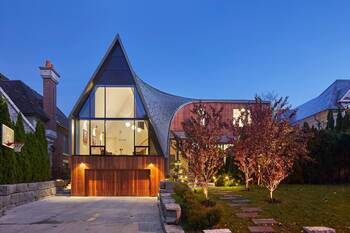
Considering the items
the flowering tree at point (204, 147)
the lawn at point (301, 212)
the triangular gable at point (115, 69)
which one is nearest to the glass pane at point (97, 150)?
the triangular gable at point (115, 69)

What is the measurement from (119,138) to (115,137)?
0.93 feet

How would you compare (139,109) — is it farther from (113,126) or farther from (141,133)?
(113,126)

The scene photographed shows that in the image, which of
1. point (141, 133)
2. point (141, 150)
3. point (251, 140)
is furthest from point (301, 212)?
point (141, 133)

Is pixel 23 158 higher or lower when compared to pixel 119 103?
lower

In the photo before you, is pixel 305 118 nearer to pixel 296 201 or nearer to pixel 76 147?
pixel 76 147

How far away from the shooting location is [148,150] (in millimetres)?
29922

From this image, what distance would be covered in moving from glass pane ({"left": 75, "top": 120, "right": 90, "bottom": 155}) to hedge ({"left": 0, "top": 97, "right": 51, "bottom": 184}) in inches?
229

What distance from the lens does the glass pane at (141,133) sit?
98.3 feet

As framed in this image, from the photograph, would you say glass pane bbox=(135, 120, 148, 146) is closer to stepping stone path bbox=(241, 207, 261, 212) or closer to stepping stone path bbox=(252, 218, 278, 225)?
stepping stone path bbox=(241, 207, 261, 212)

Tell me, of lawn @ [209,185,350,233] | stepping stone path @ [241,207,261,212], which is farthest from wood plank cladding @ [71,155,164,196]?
stepping stone path @ [241,207,261,212]

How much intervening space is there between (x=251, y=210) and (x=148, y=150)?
18.0 m

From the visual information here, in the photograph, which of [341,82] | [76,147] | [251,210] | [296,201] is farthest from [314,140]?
[341,82]

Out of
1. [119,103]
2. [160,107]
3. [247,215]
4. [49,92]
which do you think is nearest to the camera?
[247,215]

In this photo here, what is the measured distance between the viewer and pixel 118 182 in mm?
29750
